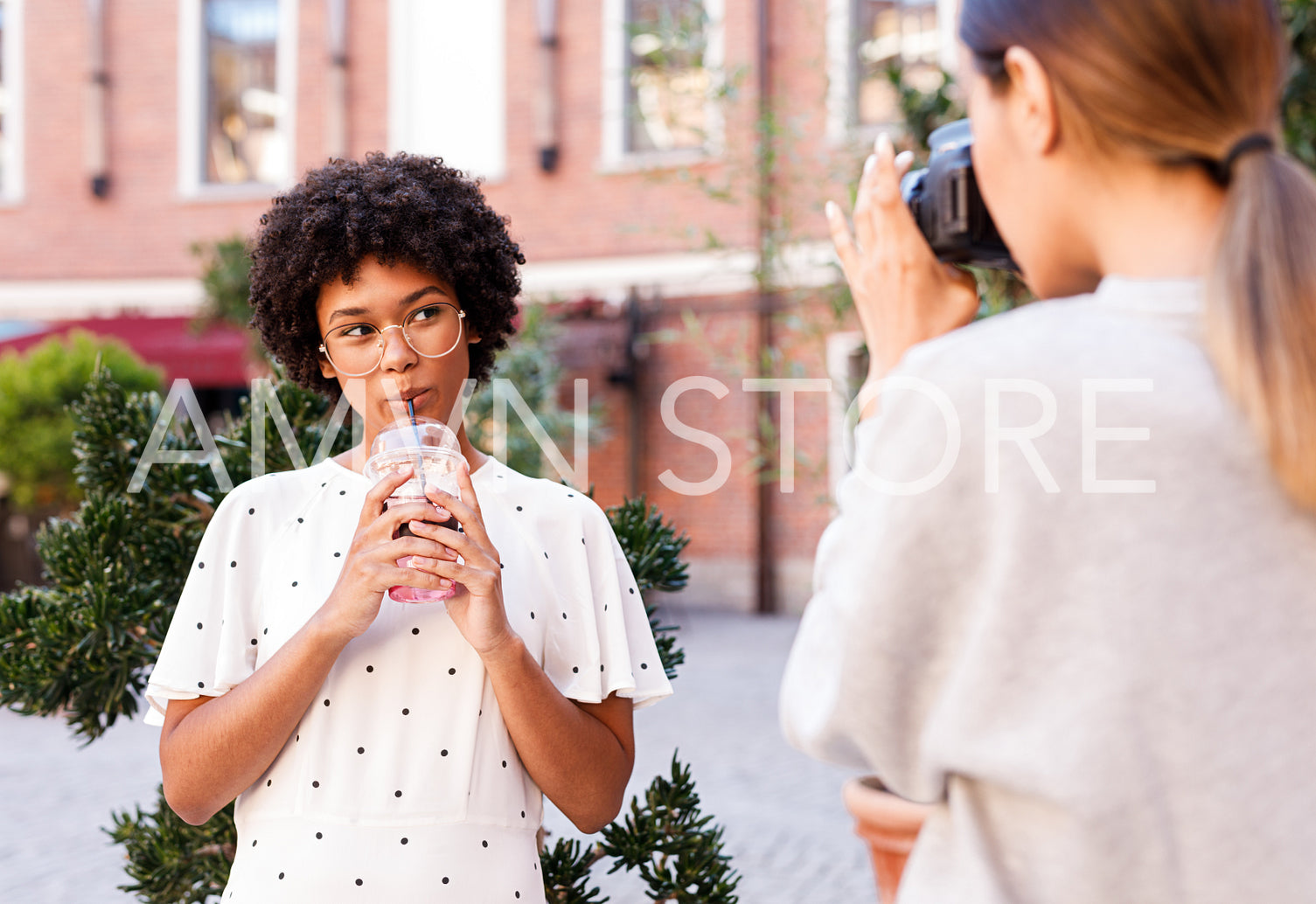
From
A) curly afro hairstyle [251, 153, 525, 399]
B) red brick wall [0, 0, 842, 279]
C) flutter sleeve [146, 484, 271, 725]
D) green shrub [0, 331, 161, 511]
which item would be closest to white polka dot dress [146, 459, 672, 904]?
flutter sleeve [146, 484, 271, 725]

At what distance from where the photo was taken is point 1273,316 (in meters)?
0.80

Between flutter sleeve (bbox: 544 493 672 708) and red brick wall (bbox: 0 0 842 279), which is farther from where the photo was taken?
red brick wall (bbox: 0 0 842 279)

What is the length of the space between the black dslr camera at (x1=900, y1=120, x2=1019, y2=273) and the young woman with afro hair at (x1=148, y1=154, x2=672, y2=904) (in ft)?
2.11

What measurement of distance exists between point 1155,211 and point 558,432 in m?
9.59

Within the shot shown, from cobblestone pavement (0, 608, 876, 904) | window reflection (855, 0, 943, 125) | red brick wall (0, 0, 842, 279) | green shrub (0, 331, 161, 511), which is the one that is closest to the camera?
cobblestone pavement (0, 608, 876, 904)

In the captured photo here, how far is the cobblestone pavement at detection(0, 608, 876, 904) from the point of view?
4293 mm

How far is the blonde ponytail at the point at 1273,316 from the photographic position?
791 mm

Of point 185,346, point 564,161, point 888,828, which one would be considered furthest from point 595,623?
point 185,346

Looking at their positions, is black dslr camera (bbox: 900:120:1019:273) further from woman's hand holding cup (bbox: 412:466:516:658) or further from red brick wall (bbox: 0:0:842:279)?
red brick wall (bbox: 0:0:842:279)

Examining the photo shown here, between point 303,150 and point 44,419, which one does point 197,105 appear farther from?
point 44,419

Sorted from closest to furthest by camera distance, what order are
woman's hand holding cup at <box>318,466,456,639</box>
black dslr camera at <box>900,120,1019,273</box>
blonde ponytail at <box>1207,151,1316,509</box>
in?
1. blonde ponytail at <box>1207,151,1316,509</box>
2. black dslr camera at <box>900,120,1019,273</box>
3. woman's hand holding cup at <box>318,466,456,639</box>

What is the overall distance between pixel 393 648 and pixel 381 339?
46 centimetres

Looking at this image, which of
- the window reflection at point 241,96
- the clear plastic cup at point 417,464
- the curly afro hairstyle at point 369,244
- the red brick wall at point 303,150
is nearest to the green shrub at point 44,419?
the red brick wall at point 303,150

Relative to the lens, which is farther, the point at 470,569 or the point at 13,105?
the point at 13,105
